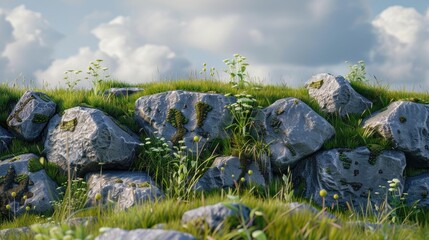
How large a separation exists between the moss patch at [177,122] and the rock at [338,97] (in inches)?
104

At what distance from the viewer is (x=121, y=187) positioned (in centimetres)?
789

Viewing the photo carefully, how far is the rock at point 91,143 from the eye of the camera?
8.27 m

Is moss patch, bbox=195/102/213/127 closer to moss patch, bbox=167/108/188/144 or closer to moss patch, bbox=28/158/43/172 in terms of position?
moss patch, bbox=167/108/188/144

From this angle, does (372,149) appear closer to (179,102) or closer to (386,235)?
(179,102)

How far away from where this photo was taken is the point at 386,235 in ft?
14.0

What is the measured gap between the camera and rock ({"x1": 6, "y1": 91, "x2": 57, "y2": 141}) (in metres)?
9.08

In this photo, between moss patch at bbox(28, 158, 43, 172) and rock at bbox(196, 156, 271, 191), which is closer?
rock at bbox(196, 156, 271, 191)

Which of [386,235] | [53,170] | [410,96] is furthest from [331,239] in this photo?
[410,96]

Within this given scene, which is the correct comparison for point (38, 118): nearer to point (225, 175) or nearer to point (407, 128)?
point (225, 175)

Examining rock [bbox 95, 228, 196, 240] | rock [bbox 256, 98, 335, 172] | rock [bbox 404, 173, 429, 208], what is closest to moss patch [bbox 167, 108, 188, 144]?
rock [bbox 256, 98, 335, 172]

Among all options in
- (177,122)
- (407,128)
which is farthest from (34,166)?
(407,128)

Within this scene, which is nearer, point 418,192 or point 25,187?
point 25,187

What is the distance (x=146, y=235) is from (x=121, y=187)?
4546 mm

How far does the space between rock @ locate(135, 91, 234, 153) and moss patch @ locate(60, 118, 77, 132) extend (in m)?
Answer: 1.05
